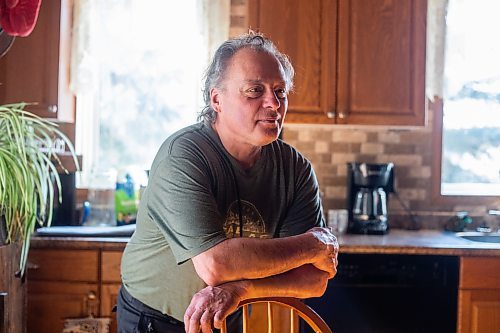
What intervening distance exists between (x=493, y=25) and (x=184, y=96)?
68.2 inches

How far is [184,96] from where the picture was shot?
129 inches

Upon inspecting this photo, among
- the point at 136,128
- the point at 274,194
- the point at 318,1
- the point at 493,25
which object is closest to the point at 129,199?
the point at 136,128

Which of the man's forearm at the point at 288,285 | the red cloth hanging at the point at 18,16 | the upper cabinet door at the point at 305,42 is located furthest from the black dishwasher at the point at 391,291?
the red cloth hanging at the point at 18,16

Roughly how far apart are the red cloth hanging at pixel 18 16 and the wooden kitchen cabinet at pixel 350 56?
38.3 inches

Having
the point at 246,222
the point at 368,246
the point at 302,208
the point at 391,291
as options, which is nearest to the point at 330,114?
the point at 368,246

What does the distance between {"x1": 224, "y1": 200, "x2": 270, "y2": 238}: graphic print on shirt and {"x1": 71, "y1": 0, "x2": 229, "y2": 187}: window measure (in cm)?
175

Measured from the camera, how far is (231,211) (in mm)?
1504

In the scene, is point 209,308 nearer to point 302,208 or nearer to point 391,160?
point 302,208

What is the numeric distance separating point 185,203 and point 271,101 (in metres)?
0.34

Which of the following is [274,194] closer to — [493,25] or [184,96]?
[184,96]

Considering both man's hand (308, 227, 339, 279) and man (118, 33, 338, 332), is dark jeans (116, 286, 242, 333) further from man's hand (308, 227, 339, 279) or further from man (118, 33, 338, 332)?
man's hand (308, 227, 339, 279)

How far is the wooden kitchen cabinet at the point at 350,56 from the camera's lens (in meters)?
2.83

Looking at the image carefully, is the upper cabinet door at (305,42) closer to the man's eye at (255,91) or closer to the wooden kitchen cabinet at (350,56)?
the wooden kitchen cabinet at (350,56)

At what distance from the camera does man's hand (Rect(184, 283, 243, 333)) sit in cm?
111
